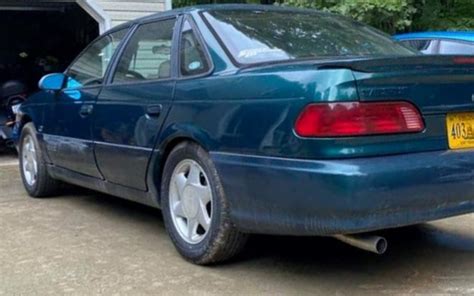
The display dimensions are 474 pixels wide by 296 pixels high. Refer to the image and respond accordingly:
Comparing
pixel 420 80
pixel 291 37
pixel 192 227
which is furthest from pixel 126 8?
pixel 420 80

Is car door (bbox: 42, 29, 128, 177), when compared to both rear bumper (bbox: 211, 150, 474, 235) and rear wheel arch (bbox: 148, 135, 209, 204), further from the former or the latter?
rear bumper (bbox: 211, 150, 474, 235)

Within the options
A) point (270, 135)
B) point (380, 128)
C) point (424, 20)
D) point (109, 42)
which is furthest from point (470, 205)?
point (424, 20)

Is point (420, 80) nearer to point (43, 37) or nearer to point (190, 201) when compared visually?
point (190, 201)

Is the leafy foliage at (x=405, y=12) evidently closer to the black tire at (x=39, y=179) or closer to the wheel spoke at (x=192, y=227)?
the black tire at (x=39, y=179)

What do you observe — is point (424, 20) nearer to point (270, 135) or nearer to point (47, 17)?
point (47, 17)

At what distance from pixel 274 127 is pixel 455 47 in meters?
5.43

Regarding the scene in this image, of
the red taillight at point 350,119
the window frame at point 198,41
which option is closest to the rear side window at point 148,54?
the window frame at point 198,41

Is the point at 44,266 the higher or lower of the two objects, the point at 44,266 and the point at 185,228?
the lower

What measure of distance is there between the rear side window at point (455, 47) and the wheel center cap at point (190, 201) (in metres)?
5.02

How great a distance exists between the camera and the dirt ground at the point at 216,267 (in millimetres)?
3627

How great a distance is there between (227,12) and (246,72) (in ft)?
2.99

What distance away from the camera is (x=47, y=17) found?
14109 millimetres

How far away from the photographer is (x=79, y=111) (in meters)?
5.14

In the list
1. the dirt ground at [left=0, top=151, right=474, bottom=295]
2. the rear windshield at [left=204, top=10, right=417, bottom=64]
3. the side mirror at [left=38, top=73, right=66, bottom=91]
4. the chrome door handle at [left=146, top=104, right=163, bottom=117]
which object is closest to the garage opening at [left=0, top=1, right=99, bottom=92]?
the side mirror at [left=38, top=73, right=66, bottom=91]
